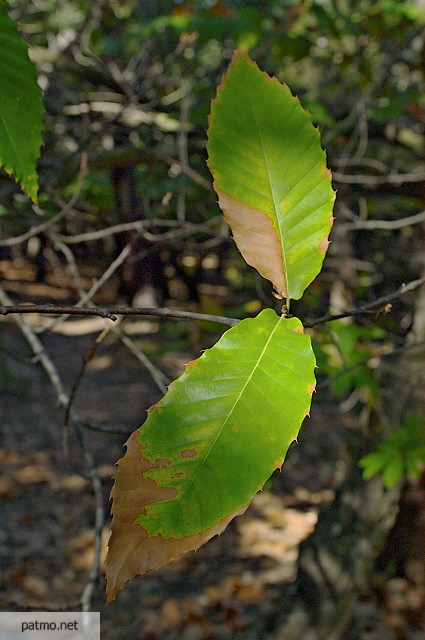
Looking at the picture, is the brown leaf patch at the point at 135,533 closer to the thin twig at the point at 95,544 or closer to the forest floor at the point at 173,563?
the thin twig at the point at 95,544

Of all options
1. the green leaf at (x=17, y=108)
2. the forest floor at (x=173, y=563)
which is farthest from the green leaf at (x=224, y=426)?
the forest floor at (x=173, y=563)

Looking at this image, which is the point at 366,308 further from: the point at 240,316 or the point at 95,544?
the point at 240,316

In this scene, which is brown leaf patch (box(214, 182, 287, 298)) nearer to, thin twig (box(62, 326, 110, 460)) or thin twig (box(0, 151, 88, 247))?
thin twig (box(62, 326, 110, 460))

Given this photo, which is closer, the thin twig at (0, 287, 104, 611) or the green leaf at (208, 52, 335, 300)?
the green leaf at (208, 52, 335, 300)

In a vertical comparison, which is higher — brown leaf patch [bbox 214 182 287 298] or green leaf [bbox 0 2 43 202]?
green leaf [bbox 0 2 43 202]

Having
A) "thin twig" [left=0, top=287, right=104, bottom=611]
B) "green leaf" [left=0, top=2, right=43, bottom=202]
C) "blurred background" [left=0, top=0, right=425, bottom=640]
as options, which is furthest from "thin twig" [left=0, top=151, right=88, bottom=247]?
"green leaf" [left=0, top=2, right=43, bottom=202]

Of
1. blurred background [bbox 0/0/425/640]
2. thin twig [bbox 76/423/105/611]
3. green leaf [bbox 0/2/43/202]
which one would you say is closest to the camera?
green leaf [bbox 0/2/43/202]

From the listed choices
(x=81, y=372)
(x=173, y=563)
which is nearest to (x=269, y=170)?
(x=81, y=372)
